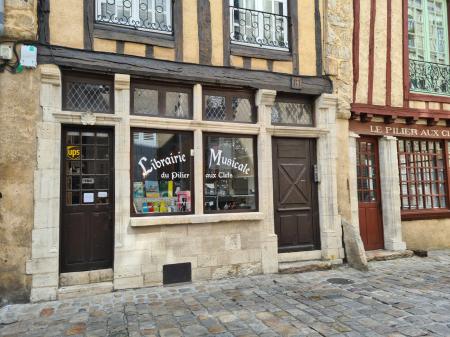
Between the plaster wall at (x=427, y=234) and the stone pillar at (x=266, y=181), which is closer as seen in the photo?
the stone pillar at (x=266, y=181)

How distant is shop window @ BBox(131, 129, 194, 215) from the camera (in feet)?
17.7

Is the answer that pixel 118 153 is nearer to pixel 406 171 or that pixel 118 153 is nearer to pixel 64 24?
pixel 64 24

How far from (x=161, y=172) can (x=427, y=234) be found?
5.66 meters

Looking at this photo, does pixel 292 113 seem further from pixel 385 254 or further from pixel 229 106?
pixel 385 254

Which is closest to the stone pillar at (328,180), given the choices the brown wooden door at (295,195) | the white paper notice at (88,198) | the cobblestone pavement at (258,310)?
the brown wooden door at (295,195)

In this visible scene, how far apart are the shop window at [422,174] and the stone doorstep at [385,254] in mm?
1011

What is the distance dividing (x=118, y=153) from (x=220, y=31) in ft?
8.35

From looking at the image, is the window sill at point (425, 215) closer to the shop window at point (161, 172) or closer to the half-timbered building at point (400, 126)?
the half-timbered building at point (400, 126)

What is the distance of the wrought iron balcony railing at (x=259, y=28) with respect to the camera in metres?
6.08

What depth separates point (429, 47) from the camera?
7914 millimetres

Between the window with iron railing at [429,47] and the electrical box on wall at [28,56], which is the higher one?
the window with iron railing at [429,47]

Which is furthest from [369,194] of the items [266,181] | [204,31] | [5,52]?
[5,52]

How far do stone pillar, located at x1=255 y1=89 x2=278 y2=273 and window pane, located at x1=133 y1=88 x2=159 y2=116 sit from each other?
170cm

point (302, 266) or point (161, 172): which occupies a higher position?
point (161, 172)
